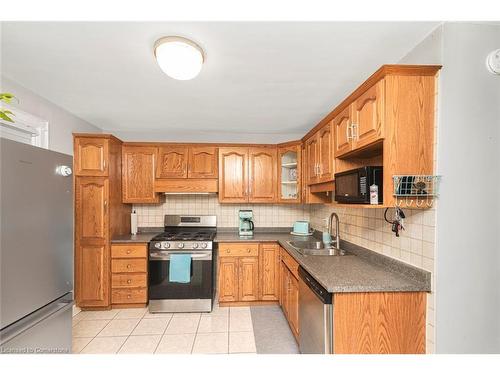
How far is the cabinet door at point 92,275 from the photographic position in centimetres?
276

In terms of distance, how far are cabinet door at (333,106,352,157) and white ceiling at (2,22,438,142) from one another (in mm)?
324

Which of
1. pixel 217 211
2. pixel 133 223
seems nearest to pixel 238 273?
pixel 217 211

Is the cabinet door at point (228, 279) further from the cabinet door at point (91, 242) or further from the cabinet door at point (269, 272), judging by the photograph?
the cabinet door at point (91, 242)

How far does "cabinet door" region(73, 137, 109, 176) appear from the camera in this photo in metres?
2.78

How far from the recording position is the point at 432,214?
50.3 inches

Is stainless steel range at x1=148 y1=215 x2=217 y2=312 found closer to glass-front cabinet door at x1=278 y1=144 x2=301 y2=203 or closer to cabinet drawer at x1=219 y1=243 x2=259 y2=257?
cabinet drawer at x1=219 y1=243 x2=259 y2=257

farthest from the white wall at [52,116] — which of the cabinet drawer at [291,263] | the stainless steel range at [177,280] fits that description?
the cabinet drawer at [291,263]

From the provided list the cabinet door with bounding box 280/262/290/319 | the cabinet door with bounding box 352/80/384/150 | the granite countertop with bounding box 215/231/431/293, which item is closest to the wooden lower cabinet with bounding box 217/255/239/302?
the cabinet door with bounding box 280/262/290/319

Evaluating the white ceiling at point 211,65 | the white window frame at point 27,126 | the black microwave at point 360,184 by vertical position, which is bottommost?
the black microwave at point 360,184

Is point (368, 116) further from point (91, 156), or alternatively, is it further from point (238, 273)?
point (91, 156)

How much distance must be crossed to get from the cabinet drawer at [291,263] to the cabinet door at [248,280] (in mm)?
445

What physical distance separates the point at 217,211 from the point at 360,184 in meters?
2.38

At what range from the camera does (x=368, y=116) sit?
1431 mm
